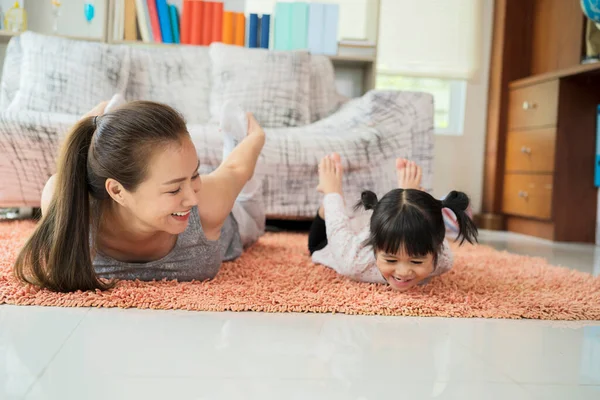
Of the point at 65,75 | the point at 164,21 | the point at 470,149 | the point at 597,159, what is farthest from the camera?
the point at 470,149

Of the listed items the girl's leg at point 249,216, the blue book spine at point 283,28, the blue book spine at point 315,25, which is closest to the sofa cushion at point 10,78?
the blue book spine at point 283,28

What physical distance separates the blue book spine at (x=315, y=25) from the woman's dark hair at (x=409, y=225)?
2.09 meters

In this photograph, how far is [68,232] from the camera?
1167 millimetres

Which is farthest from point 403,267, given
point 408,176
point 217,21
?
point 217,21

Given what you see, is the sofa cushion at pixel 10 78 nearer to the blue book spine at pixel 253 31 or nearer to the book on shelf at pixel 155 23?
the book on shelf at pixel 155 23

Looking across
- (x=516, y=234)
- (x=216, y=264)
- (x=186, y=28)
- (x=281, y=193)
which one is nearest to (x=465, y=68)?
(x=516, y=234)

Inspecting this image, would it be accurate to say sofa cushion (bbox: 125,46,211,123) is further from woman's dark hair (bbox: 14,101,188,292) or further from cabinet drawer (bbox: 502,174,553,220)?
woman's dark hair (bbox: 14,101,188,292)

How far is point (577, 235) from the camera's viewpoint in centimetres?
289

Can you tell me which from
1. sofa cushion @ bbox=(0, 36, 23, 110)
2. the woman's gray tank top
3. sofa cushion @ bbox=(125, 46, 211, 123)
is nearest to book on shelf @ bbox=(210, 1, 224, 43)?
sofa cushion @ bbox=(125, 46, 211, 123)

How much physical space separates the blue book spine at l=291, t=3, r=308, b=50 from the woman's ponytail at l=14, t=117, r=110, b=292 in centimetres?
225

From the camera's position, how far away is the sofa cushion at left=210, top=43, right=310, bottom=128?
9.07 feet

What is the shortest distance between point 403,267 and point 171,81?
1.93 meters

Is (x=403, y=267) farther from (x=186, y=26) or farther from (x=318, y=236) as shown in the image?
(x=186, y=26)

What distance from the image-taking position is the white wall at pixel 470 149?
3697 mm
